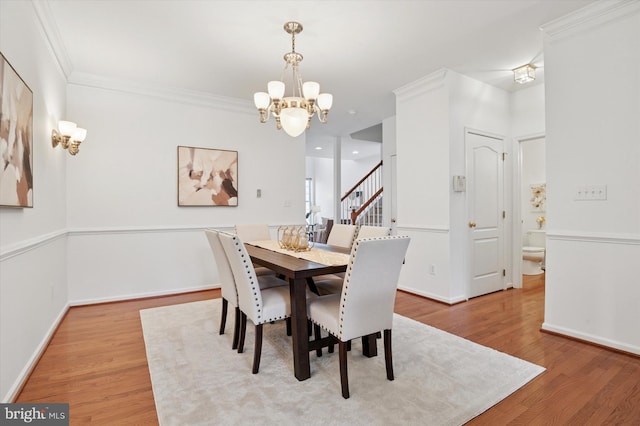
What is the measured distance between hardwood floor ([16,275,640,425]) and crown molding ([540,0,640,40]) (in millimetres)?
2614

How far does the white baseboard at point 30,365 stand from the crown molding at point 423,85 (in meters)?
4.49

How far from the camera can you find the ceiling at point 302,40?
2.51 meters

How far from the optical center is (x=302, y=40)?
2975 millimetres

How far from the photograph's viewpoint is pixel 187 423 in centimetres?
166

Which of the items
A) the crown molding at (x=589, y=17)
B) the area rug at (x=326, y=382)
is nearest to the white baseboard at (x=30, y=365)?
the area rug at (x=326, y=382)

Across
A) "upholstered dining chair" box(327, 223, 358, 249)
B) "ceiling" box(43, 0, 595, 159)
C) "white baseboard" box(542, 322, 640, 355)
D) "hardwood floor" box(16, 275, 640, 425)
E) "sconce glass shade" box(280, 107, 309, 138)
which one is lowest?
"hardwood floor" box(16, 275, 640, 425)

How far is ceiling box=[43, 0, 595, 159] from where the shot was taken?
2514mm

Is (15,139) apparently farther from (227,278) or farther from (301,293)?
(301,293)

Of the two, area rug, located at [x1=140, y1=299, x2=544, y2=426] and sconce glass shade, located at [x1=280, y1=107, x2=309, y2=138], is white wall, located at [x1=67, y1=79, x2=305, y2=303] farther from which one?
sconce glass shade, located at [x1=280, y1=107, x2=309, y2=138]

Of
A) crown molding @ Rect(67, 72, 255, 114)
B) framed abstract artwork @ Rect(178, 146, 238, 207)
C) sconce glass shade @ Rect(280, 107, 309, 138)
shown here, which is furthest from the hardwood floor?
crown molding @ Rect(67, 72, 255, 114)

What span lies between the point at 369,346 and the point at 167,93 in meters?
3.81

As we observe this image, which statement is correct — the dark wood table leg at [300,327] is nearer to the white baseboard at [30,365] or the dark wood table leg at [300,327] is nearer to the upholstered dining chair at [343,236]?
the upholstered dining chair at [343,236]

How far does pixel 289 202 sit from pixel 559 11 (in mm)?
3751

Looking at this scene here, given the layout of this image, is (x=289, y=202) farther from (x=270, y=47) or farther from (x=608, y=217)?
(x=608, y=217)
